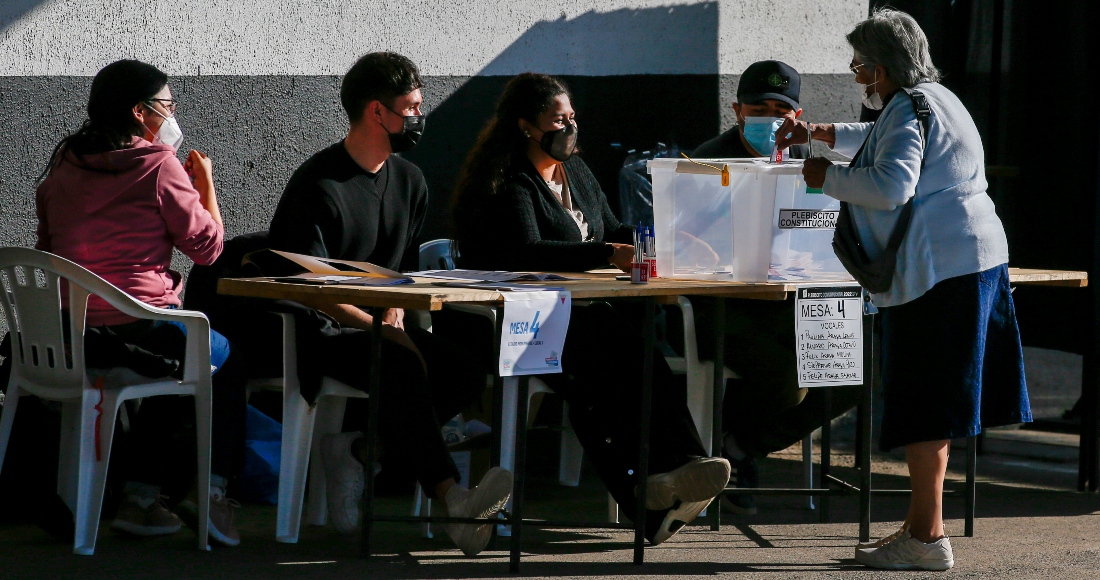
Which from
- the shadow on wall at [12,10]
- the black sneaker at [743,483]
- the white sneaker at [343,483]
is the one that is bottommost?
the black sneaker at [743,483]

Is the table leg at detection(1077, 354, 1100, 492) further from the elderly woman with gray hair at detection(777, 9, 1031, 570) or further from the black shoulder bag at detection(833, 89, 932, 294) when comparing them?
the black shoulder bag at detection(833, 89, 932, 294)

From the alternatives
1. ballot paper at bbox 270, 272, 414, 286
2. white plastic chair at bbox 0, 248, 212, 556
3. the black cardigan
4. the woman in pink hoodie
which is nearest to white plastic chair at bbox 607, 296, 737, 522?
the black cardigan

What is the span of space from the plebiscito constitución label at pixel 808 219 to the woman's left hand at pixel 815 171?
0.17 m

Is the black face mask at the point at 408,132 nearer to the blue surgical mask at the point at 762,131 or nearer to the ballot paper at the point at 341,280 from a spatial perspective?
the ballot paper at the point at 341,280

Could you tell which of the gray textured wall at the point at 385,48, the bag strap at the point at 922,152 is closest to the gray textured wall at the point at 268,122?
the gray textured wall at the point at 385,48

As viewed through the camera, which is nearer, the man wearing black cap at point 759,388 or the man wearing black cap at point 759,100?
the man wearing black cap at point 759,388

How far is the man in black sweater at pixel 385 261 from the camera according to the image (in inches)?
157

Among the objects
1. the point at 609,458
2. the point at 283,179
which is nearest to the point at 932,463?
the point at 609,458

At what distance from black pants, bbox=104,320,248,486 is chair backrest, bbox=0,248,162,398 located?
0.61 feet

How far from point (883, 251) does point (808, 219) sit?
1.08 ft

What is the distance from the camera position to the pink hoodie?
160 inches

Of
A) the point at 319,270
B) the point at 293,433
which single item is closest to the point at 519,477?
the point at 293,433

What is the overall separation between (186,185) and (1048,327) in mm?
3710

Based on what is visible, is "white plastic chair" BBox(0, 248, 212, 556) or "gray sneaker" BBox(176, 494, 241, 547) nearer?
"white plastic chair" BBox(0, 248, 212, 556)
